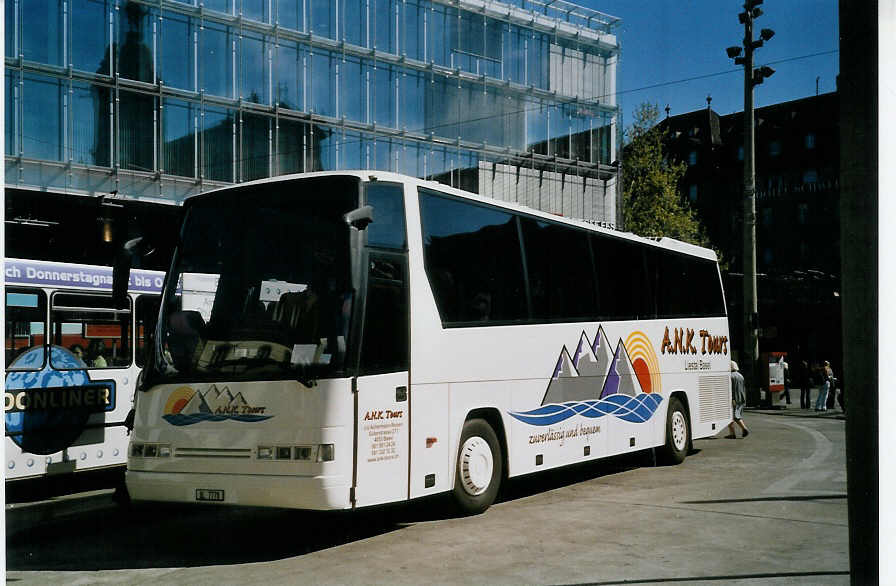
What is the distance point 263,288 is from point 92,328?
5.35 m

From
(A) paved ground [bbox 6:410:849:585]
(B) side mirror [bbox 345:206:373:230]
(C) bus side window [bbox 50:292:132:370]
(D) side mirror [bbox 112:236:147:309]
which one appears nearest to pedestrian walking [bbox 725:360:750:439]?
(A) paved ground [bbox 6:410:849:585]

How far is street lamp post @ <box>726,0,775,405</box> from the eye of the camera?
28328 mm

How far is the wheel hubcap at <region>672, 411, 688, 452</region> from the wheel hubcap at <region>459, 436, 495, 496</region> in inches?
219

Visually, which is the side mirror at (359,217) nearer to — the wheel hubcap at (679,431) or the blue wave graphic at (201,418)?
the blue wave graphic at (201,418)

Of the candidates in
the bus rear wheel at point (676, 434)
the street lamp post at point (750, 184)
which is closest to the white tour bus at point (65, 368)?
the bus rear wheel at point (676, 434)

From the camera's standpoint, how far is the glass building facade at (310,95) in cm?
2405

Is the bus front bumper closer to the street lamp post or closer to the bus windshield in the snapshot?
the bus windshield

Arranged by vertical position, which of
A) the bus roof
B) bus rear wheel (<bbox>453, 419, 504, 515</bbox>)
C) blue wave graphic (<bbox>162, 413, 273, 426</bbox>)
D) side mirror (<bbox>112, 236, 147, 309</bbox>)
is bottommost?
bus rear wheel (<bbox>453, 419, 504, 515</bbox>)

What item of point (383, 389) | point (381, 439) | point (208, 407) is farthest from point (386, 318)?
point (208, 407)

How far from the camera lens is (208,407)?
8578 mm

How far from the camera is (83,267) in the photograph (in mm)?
12828

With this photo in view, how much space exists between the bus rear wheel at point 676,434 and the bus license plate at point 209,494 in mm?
8451

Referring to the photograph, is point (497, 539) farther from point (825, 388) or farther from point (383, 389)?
point (825, 388)
